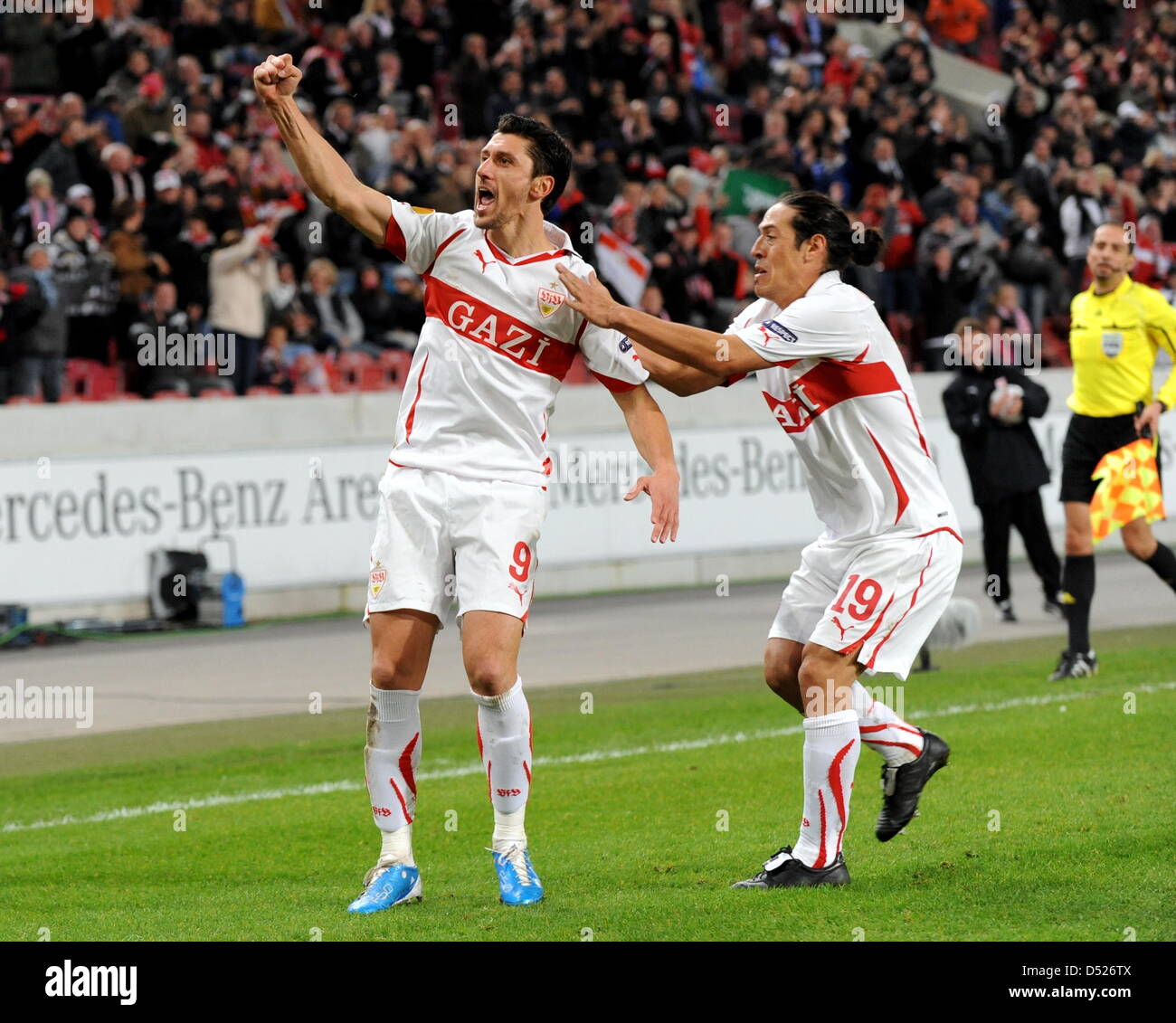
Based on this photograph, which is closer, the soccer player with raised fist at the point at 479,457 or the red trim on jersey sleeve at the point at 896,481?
the soccer player with raised fist at the point at 479,457

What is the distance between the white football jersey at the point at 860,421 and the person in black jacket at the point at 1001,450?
8.29 meters

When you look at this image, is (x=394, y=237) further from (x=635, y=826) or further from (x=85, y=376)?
(x=85, y=376)

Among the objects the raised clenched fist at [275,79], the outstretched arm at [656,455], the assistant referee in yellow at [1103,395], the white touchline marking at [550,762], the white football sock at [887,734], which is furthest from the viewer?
the assistant referee in yellow at [1103,395]

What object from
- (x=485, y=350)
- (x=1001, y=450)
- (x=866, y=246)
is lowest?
(x=1001, y=450)

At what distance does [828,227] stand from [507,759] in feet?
6.95

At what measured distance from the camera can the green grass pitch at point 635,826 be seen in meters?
5.98

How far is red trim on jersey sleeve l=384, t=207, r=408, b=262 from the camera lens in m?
6.33

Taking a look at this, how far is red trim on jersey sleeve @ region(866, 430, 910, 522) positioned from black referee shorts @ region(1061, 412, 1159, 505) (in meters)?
5.42

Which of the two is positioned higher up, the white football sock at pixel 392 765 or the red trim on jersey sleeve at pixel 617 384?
the red trim on jersey sleeve at pixel 617 384

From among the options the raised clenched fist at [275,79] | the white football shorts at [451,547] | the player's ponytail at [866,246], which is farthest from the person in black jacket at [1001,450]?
the raised clenched fist at [275,79]

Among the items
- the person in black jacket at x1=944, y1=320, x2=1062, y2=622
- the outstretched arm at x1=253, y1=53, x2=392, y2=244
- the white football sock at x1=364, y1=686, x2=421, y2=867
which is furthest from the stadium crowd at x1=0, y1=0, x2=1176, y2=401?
the white football sock at x1=364, y1=686, x2=421, y2=867

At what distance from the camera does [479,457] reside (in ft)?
20.7

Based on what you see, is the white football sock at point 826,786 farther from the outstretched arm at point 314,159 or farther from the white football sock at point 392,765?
the outstretched arm at point 314,159

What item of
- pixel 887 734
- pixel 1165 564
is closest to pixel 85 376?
pixel 1165 564
